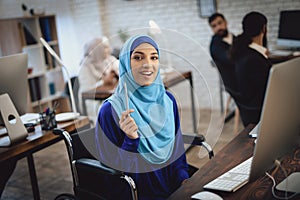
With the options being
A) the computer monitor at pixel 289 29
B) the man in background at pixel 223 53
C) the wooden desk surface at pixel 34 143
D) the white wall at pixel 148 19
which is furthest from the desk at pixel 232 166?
the computer monitor at pixel 289 29

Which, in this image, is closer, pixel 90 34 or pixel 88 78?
pixel 88 78

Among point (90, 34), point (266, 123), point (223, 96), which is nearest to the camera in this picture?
point (266, 123)

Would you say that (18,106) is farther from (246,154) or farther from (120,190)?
(246,154)

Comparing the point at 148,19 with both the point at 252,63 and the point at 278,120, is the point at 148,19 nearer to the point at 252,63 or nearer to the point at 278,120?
the point at 252,63

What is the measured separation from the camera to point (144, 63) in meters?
1.84

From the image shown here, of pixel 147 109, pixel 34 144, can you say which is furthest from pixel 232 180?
pixel 34 144

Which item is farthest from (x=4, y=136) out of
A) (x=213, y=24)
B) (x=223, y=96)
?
(x=223, y=96)

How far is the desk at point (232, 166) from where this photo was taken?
1526 mm

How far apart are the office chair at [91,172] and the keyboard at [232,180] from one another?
1.40ft

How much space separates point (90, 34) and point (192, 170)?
4053 mm

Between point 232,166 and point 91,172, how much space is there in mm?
753

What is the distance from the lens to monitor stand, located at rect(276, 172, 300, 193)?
1510 millimetres

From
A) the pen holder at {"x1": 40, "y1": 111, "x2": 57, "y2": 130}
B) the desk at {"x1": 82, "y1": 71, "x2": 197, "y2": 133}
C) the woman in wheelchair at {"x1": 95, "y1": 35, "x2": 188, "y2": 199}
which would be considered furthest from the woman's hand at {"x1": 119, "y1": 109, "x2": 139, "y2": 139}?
the desk at {"x1": 82, "y1": 71, "x2": 197, "y2": 133}

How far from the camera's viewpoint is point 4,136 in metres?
2.63
